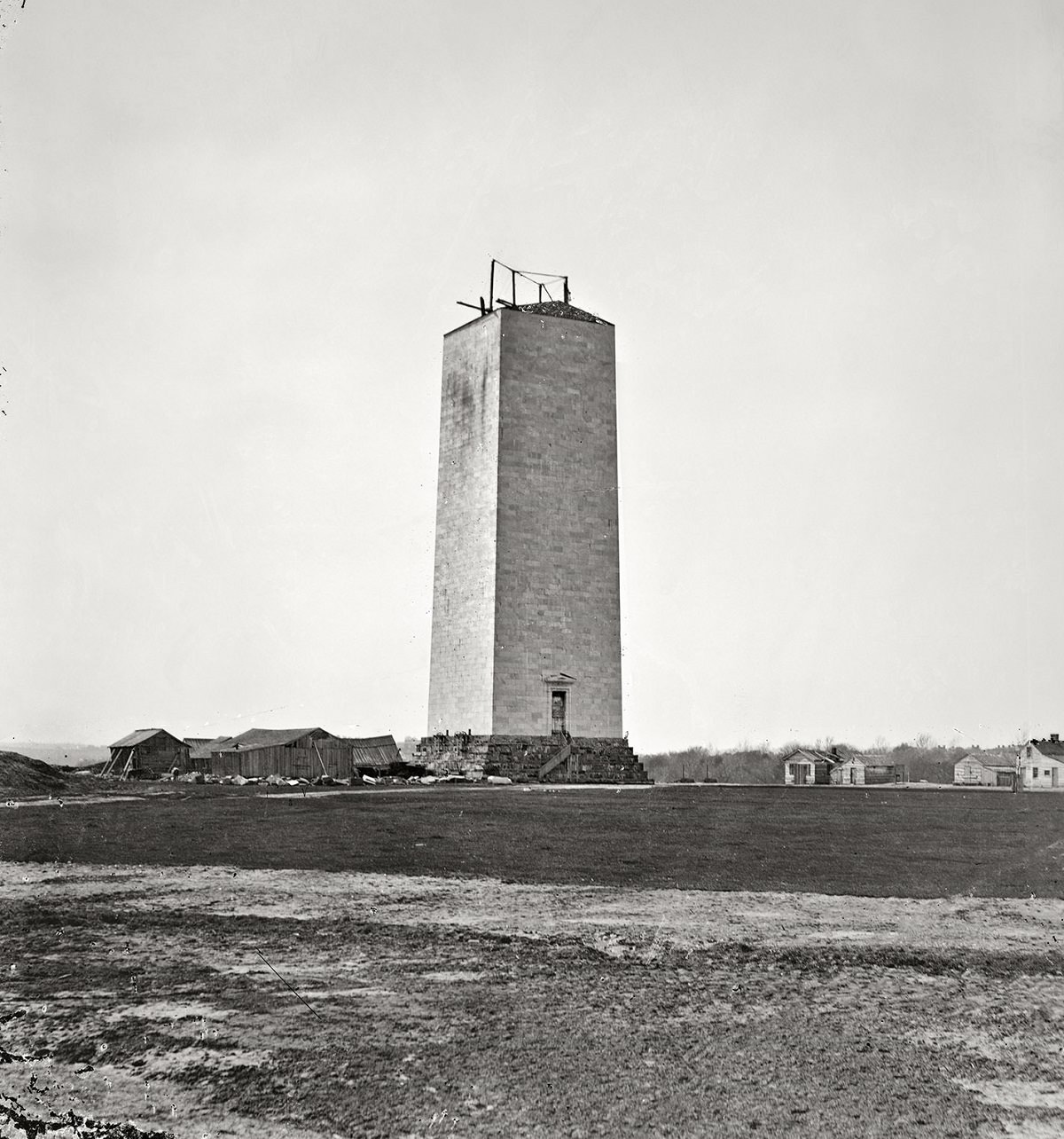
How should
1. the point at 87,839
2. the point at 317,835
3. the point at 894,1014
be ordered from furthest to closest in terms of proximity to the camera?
the point at 317,835 < the point at 87,839 < the point at 894,1014

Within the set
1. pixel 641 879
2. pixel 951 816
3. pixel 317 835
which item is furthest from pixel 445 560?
pixel 641 879

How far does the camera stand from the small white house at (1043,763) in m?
32.2

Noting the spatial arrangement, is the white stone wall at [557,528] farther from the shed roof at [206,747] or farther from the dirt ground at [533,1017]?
the dirt ground at [533,1017]

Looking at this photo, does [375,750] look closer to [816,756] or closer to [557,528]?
[557,528]

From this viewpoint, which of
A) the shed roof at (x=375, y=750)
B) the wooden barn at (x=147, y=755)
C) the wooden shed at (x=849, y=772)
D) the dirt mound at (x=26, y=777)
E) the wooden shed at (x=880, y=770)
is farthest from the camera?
the wooden shed at (x=880, y=770)

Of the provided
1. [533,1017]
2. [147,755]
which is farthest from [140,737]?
[533,1017]

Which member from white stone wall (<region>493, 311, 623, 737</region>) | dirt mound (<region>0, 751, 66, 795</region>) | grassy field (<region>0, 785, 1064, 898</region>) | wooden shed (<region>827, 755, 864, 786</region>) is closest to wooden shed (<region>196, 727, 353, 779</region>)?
white stone wall (<region>493, 311, 623, 737</region>)

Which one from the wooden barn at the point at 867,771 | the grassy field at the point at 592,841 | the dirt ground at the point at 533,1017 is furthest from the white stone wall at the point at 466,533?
the dirt ground at the point at 533,1017

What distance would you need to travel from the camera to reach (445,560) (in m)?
36.3

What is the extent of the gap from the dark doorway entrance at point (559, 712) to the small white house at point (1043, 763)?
43.5ft

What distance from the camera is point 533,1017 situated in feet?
14.1

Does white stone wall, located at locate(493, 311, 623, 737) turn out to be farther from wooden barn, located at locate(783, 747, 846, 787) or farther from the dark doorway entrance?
wooden barn, located at locate(783, 747, 846, 787)

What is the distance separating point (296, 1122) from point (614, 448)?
3345cm

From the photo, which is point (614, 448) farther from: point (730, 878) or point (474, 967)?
point (474, 967)
